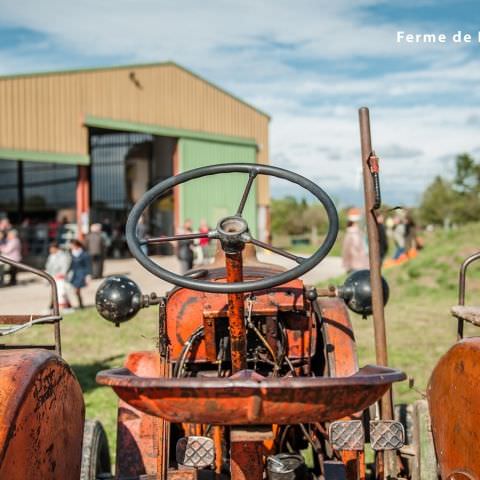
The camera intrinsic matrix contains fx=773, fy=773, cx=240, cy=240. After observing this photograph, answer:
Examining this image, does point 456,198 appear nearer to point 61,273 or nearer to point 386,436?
point 61,273

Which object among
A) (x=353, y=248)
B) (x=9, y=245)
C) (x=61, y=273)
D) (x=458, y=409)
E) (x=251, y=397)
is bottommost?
(x=458, y=409)

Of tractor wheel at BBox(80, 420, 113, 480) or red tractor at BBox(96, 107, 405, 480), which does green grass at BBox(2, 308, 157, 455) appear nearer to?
tractor wheel at BBox(80, 420, 113, 480)

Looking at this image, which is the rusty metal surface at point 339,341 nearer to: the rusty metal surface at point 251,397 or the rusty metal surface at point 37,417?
the rusty metal surface at point 37,417

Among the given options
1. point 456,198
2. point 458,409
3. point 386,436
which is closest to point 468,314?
point 458,409

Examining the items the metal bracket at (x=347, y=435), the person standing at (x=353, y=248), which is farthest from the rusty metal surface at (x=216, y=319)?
the person standing at (x=353, y=248)

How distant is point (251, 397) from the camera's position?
210cm

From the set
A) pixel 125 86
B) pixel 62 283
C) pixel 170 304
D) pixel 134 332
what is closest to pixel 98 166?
pixel 125 86

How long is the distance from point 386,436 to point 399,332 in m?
7.54

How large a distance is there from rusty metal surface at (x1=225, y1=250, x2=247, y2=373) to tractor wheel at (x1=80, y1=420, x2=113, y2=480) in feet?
4.04

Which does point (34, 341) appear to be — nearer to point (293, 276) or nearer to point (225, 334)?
point (225, 334)

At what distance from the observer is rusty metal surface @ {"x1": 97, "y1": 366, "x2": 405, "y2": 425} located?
6.86 feet

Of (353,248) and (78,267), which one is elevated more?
(353,248)

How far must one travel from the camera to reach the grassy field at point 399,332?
7.47 m

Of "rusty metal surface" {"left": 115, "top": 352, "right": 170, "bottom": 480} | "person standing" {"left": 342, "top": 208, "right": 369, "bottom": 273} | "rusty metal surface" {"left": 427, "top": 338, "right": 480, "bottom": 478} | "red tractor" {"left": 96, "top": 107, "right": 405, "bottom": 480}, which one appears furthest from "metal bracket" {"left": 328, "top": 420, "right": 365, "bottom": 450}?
"person standing" {"left": 342, "top": 208, "right": 369, "bottom": 273}
